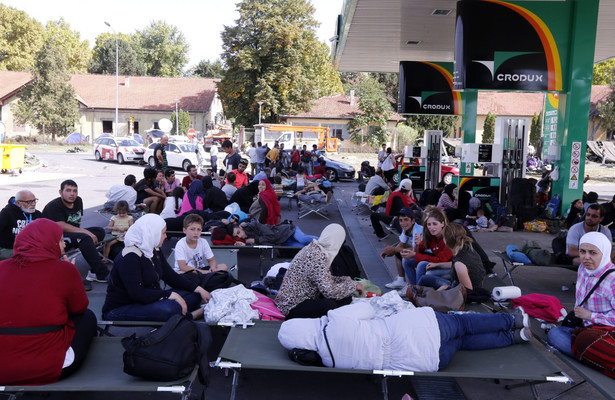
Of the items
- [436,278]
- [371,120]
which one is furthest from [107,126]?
[436,278]

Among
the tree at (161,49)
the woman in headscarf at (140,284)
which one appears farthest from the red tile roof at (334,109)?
the woman in headscarf at (140,284)

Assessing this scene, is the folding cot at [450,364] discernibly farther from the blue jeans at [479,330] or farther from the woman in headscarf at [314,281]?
the woman in headscarf at [314,281]

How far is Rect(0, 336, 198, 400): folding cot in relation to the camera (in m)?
3.76

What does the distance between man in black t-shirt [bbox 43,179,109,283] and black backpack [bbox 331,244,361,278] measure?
3196 millimetres

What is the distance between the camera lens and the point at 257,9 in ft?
148

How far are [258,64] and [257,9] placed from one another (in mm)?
4284

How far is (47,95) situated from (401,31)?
1508 inches

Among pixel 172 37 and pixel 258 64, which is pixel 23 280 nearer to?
pixel 258 64

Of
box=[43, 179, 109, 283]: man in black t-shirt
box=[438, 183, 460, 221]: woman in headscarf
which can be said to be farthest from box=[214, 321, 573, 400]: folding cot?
box=[438, 183, 460, 221]: woman in headscarf

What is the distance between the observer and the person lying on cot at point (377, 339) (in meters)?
4.13

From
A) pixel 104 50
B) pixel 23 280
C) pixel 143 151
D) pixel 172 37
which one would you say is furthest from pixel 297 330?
pixel 172 37

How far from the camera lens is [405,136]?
150 ft

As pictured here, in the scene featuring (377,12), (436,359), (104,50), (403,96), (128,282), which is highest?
(104,50)

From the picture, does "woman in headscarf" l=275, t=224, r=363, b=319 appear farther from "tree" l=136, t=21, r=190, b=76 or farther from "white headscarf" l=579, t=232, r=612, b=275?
"tree" l=136, t=21, r=190, b=76
